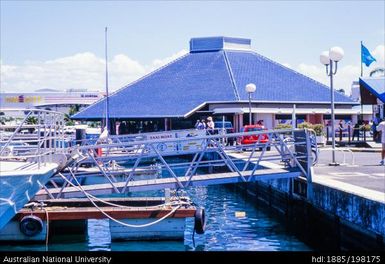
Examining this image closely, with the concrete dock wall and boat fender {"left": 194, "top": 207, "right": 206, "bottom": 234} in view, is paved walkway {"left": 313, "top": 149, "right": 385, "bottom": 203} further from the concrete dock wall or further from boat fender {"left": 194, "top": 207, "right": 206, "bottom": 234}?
boat fender {"left": 194, "top": 207, "right": 206, "bottom": 234}

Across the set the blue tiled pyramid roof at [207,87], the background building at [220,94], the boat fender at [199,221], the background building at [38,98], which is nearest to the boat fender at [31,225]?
the boat fender at [199,221]

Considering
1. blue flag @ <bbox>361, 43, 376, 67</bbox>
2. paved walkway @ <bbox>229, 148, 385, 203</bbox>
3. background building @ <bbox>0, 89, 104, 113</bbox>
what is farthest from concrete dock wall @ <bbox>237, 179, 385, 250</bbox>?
background building @ <bbox>0, 89, 104, 113</bbox>

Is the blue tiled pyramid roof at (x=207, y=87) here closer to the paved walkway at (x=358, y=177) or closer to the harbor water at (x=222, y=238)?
the paved walkway at (x=358, y=177)

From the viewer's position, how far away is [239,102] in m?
45.3

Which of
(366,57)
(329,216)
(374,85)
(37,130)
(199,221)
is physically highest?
(366,57)

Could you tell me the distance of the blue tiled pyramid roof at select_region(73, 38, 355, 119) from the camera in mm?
46844

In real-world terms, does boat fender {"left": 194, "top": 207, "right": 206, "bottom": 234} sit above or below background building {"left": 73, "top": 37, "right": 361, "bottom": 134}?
below

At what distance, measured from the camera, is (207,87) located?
4941 centimetres

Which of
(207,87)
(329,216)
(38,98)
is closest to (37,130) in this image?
(329,216)

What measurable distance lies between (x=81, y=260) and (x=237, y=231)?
35.8ft

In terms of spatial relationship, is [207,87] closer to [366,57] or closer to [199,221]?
[366,57]

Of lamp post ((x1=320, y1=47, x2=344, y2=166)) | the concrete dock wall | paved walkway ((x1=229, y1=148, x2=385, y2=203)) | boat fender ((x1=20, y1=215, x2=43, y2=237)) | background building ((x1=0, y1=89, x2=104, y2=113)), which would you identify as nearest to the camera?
the concrete dock wall

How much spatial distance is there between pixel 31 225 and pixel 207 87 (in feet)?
119

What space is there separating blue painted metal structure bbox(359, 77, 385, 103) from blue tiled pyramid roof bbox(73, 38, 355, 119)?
12267 mm
